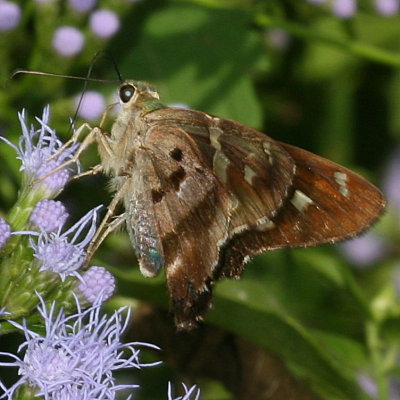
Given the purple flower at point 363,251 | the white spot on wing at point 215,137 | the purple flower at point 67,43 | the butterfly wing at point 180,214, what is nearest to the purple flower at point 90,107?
the purple flower at point 67,43

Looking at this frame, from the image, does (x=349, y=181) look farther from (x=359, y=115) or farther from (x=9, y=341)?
(x=359, y=115)

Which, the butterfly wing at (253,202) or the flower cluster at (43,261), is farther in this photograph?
the butterfly wing at (253,202)

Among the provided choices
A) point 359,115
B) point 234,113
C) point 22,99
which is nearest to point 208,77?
point 234,113

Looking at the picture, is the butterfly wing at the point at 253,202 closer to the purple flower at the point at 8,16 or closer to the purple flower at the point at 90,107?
the purple flower at the point at 90,107

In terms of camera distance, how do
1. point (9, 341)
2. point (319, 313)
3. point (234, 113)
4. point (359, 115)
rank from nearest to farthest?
point (9, 341), point (234, 113), point (319, 313), point (359, 115)

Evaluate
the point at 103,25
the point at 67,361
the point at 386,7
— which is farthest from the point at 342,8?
the point at 67,361

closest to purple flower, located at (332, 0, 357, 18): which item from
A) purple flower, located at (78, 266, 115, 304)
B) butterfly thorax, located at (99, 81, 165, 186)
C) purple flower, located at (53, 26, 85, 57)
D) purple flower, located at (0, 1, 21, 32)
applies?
purple flower, located at (53, 26, 85, 57)

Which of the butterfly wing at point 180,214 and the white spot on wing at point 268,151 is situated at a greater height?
the white spot on wing at point 268,151

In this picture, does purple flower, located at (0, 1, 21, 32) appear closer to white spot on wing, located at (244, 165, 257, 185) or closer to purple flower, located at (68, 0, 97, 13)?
purple flower, located at (68, 0, 97, 13)
